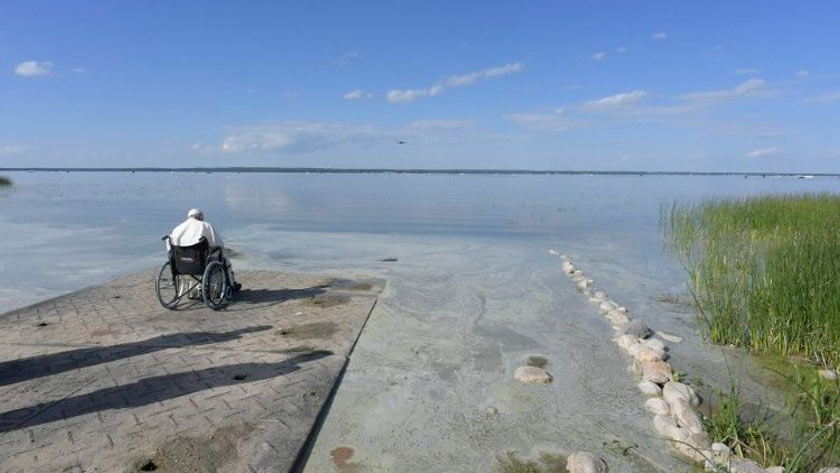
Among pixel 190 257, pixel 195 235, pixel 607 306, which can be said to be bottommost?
pixel 607 306

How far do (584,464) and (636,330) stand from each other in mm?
3040

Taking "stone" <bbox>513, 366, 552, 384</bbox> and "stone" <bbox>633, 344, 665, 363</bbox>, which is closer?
"stone" <bbox>513, 366, 552, 384</bbox>

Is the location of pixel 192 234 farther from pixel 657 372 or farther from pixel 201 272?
pixel 657 372

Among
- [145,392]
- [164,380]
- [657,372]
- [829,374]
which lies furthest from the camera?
[829,374]

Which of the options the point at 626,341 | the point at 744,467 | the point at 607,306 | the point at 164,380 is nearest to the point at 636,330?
the point at 626,341

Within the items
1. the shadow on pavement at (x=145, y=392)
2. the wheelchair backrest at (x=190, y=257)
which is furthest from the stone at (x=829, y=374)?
the wheelchair backrest at (x=190, y=257)

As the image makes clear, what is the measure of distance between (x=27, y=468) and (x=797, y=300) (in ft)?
21.2

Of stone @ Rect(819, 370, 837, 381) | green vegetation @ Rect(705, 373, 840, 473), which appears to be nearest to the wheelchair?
green vegetation @ Rect(705, 373, 840, 473)

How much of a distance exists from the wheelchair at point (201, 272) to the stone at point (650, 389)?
185 inches

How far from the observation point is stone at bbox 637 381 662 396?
430cm

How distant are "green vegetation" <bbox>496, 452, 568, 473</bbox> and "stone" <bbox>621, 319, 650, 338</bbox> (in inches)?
112

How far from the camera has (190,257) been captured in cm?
608

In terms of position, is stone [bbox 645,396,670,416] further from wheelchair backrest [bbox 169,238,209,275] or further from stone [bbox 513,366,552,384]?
wheelchair backrest [bbox 169,238,209,275]

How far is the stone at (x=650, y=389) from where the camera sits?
4.30 metres
